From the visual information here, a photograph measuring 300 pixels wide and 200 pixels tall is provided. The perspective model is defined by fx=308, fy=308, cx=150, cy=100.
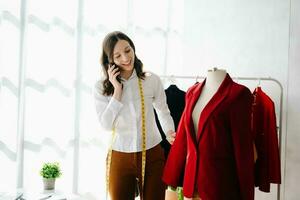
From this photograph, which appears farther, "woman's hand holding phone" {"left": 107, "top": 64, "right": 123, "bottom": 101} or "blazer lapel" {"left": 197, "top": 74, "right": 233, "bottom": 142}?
"woman's hand holding phone" {"left": 107, "top": 64, "right": 123, "bottom": 101}

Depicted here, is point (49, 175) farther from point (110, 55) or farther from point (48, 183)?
point (110, 55)

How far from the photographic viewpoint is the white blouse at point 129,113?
1.66 m

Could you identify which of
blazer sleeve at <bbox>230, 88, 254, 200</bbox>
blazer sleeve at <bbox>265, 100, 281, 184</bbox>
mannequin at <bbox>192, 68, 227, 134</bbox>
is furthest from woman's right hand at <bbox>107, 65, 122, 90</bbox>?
blazer sleeve at <bbox>265, 100, 281, 184</bbox>

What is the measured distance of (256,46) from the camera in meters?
2.26

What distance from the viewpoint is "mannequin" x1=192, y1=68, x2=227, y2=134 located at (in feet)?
4.97

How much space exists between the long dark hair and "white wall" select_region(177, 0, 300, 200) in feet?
3.01

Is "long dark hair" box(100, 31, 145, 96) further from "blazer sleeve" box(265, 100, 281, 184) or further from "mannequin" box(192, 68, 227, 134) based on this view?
"blazer sleeve" box(265, 100, 281, 184)

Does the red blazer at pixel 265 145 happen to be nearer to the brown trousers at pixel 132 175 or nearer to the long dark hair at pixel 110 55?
the brown trousers at pixel 132 175

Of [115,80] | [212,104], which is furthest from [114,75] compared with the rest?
[212,104]

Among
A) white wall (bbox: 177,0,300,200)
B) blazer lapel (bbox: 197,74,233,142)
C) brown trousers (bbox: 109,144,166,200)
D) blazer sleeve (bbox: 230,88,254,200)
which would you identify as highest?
white wall (bbox: 177,0,300,200)

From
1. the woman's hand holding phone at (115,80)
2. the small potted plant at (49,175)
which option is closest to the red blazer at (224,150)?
the woman's hand holding phone at (115,80)

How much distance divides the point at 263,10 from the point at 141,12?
943 millimetres

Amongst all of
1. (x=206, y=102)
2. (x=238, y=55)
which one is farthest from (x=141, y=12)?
(x=206, y=102)

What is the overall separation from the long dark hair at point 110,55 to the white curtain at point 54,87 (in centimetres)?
25
